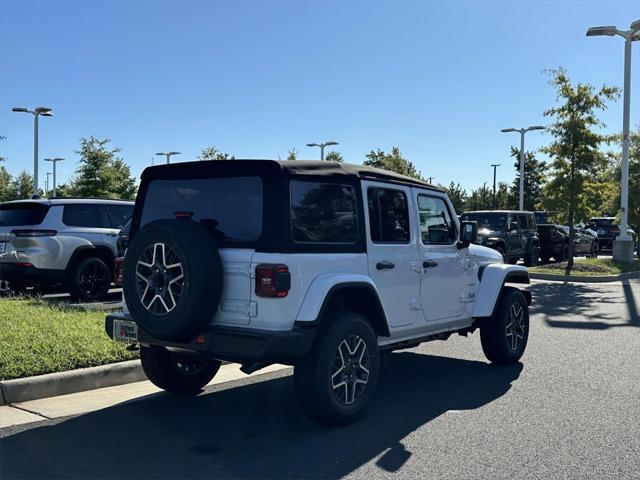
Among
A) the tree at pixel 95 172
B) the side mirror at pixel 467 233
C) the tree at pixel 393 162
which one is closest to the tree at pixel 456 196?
the tree at pixel 393 162

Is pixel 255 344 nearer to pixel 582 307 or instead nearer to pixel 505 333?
pixel 505 333

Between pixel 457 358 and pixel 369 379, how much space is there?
9.47ft

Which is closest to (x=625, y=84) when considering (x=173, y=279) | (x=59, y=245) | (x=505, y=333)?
(x=505, y=333)

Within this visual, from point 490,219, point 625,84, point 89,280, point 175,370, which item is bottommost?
point 175,370

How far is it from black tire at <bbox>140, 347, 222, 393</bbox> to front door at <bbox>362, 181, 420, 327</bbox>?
67.5 inches

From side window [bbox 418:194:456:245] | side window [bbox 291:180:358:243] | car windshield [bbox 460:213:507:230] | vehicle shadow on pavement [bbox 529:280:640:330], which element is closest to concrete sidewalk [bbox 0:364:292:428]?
side window [bbox 291:180:358:243]

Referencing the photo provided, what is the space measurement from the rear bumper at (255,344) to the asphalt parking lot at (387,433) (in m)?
0.66

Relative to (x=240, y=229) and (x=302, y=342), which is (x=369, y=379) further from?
(x=240, y=229)

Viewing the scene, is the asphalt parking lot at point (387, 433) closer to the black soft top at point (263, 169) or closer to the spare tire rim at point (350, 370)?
the spare tire rim at point (350, 370)

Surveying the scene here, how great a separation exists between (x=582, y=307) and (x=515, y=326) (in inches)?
226

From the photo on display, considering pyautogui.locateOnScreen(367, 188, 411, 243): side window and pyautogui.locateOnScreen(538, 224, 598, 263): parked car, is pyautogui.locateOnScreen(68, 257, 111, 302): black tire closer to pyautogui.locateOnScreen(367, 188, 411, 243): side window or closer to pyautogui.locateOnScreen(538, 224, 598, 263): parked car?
pyautogui.locateOnScreen(367, 188, 411, 243): side window

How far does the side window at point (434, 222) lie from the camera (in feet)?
19.9

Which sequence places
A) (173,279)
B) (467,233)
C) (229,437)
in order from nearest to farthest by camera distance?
1. (173,279)
2. (229,437)
3. (467,233)

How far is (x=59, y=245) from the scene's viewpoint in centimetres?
1057
